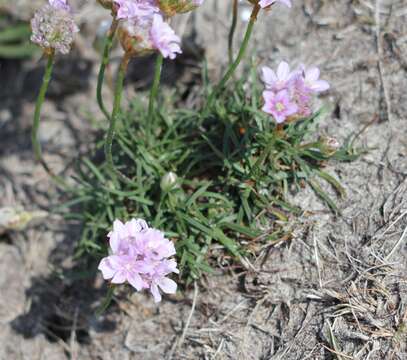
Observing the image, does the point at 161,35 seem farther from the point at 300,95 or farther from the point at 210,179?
the point at 210,179

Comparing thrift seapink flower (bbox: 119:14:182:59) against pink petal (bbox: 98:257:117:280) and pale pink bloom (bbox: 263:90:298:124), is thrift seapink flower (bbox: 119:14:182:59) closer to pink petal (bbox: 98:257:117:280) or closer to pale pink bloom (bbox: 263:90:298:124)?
pale pink bloom (bbox: 263:90:298:124)

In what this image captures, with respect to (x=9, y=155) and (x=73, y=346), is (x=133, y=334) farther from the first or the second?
(x=9, y=155)

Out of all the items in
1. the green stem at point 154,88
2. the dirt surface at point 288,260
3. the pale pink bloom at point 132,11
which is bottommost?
the dirt surface at point 288,260

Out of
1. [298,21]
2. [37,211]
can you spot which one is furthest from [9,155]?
[298,21]

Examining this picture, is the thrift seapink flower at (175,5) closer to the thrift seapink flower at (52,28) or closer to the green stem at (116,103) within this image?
the green stem at (116,103)

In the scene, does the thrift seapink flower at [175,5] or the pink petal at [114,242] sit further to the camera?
the thrift seapink flower at [175,5]

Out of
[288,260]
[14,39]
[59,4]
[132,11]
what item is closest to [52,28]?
[59,4]

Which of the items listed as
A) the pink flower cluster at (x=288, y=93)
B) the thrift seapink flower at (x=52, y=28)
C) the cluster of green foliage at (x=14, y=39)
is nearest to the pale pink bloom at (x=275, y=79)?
the pink flower cluster at (x=288, y=93)
